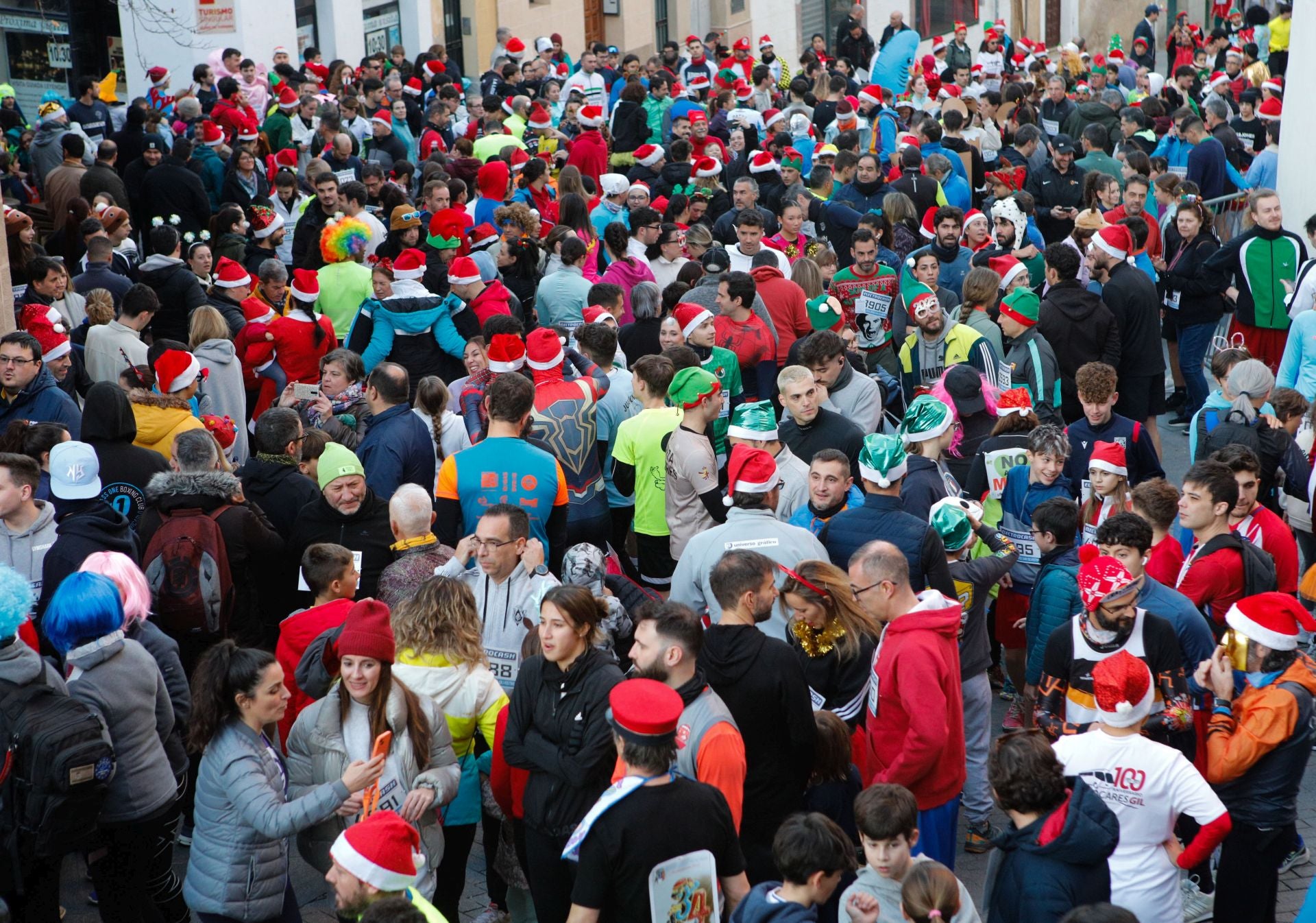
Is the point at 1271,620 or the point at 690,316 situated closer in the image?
the point at 1271,620

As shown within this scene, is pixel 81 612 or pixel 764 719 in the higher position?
pixel 81 612

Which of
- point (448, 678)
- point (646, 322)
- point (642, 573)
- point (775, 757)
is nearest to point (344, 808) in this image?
point (448, 678)

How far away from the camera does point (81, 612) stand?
15.4 feet

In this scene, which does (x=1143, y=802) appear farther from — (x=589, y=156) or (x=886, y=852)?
(x=589, y=156)

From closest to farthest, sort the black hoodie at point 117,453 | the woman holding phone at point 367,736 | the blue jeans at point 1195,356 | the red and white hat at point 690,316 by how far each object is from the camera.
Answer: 1. the woman holding phone at point 367,736
2. the black hoodie at point 117,453
3. the red and white hat at point 690,316
4. the blue jeans at point 1195,356

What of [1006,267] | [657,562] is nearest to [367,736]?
[657,562]

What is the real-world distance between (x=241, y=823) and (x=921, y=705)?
2.18m

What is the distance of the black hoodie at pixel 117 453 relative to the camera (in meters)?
6.58

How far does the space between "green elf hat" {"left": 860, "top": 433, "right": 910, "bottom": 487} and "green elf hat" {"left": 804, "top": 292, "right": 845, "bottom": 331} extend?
367 cm

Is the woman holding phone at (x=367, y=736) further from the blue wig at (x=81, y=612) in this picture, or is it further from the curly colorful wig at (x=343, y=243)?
the curly colorful wig at (x=343, y=243)

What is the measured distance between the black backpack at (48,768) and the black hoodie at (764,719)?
6.28 ft

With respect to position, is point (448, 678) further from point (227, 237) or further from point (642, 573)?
point (227, 237)

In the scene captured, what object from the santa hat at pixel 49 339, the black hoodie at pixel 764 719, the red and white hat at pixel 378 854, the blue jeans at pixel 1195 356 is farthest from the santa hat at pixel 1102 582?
the blue jeans at pixel 1195 356

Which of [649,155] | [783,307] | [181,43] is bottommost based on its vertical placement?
[783,307]
